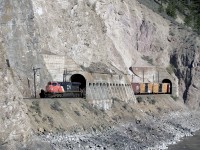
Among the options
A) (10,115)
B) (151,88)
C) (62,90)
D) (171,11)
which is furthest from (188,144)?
(171,11)

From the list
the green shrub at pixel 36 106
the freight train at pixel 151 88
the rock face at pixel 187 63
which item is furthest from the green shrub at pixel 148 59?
the green shrub at pixel 36 106

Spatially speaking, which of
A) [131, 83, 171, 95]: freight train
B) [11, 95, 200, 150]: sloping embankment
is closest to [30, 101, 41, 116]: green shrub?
[11, 95, 200, 150]: sloping embankment

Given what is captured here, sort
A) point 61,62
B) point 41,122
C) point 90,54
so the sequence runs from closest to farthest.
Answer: point 41,122 → point 61,62 → point 90,54

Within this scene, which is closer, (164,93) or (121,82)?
(121,82)

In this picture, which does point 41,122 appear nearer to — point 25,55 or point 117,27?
point 25,55

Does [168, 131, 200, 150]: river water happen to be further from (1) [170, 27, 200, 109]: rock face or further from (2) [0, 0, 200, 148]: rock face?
(1) [170, 27, 200, 109]: rock face

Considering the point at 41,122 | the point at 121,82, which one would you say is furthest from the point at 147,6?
the point at 41,122

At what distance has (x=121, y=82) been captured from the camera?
60.7 metres

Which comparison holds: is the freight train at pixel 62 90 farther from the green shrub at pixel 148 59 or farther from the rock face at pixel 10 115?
the green shrub at pixel 148 59

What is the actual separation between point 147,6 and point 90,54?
3312 centimetres

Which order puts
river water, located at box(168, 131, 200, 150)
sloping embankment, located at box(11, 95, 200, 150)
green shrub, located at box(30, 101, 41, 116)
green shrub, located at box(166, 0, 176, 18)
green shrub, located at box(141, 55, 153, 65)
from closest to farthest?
sloping embankment, located at box(11, 95, 200, 150) < green shrub, located at box(30, 101, 41, 116) < river water, located at box(168, 131, 200, 150) < green shrub, located at box(141, 55, 153, 65) < green shrub, located at box(166, 0, 176, 18)

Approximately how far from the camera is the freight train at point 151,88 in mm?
70562

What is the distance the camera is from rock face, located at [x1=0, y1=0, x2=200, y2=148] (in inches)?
1107

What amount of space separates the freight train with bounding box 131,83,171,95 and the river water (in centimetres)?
1871
